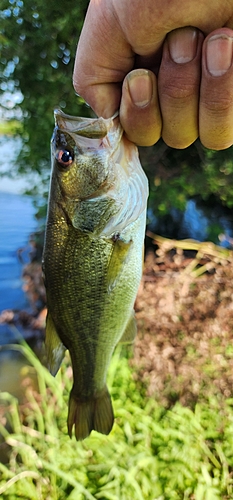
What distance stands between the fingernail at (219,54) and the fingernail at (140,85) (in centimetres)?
14

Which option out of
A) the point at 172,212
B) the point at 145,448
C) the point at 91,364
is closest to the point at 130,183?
the point at 91,364

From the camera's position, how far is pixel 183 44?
2.46ft

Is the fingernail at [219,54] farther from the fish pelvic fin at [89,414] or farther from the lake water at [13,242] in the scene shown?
the lake water at [13,242]

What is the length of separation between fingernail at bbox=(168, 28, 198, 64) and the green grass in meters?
1.72

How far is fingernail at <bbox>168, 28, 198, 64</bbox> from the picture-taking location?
74 cm

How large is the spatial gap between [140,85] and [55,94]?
2.13 meters

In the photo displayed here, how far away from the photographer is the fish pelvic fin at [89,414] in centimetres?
128

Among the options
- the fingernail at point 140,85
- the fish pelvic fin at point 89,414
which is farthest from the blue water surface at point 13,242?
the fingernail at point 140,85

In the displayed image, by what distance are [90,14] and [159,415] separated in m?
1.91

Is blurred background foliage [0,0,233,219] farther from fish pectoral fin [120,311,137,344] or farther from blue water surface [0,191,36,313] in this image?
fish pectoral fin [120,311,137,344]

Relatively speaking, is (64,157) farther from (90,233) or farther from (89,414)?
(89,414)

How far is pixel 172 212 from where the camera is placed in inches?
137

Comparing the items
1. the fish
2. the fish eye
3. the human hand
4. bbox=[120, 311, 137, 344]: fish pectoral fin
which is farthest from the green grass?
the human hand

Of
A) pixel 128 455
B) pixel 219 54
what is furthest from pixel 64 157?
pixel 128 455
